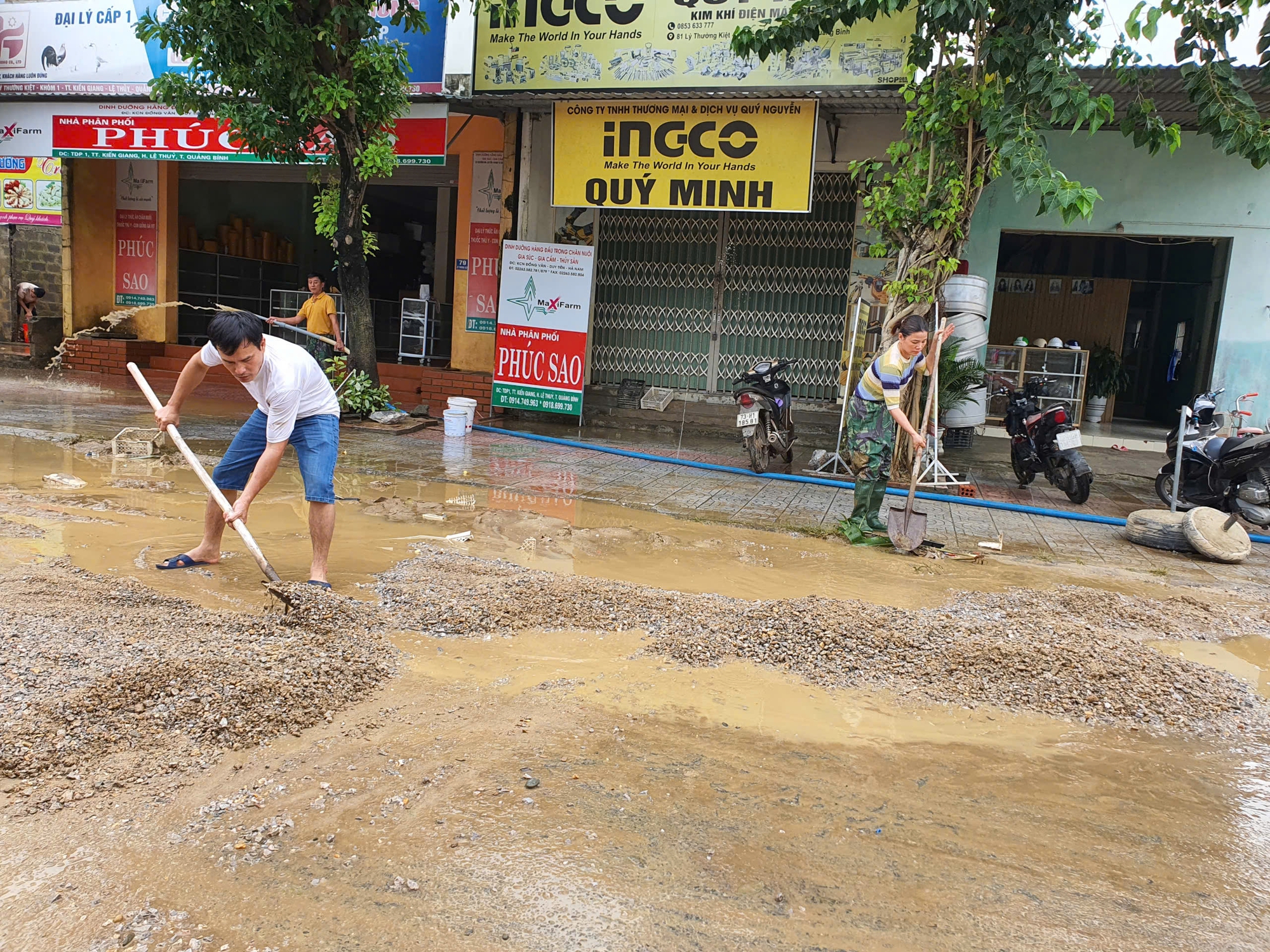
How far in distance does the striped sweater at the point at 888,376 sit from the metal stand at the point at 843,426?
6.43 ft

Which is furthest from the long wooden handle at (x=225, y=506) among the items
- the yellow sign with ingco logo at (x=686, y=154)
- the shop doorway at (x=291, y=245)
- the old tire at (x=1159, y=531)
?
the shop doorway at (x=291, y=245)

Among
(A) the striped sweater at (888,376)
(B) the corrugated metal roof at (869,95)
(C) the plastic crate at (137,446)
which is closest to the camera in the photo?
(A) the striped sweater at (888,376)

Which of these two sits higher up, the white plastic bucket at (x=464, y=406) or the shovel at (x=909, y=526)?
the white plastic bucket at (x=464, y=406)

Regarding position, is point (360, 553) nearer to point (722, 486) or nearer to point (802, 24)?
point (722, 486)

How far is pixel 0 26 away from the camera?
495 inches

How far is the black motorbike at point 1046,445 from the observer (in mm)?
7805

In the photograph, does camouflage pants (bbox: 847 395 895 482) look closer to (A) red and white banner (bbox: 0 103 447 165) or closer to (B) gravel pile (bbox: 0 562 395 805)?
(B) gravel pile (bbox: 0 562 395 805)

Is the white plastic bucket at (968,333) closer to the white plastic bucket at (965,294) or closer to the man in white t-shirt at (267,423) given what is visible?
the white plastic bucket at (965,294)

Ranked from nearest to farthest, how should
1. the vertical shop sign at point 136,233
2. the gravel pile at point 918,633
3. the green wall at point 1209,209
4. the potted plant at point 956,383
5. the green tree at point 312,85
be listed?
the gravel pile at point 918,633, the green tree at point 312,85, the potted plant at point 956,383, the green wall at point 1209,209, the vertical shop sign at point 136,233

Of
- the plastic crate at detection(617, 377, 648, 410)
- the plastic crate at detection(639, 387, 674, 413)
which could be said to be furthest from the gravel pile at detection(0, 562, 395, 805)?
the plastic crate at detection(617, 377, 648, 410)

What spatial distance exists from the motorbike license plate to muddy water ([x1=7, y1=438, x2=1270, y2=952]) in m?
4.68

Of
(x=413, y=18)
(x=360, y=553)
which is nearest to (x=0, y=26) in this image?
(x=413, y=18)

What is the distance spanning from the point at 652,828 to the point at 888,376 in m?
4.24

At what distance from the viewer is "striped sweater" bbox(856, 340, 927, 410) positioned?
20.2 feet
